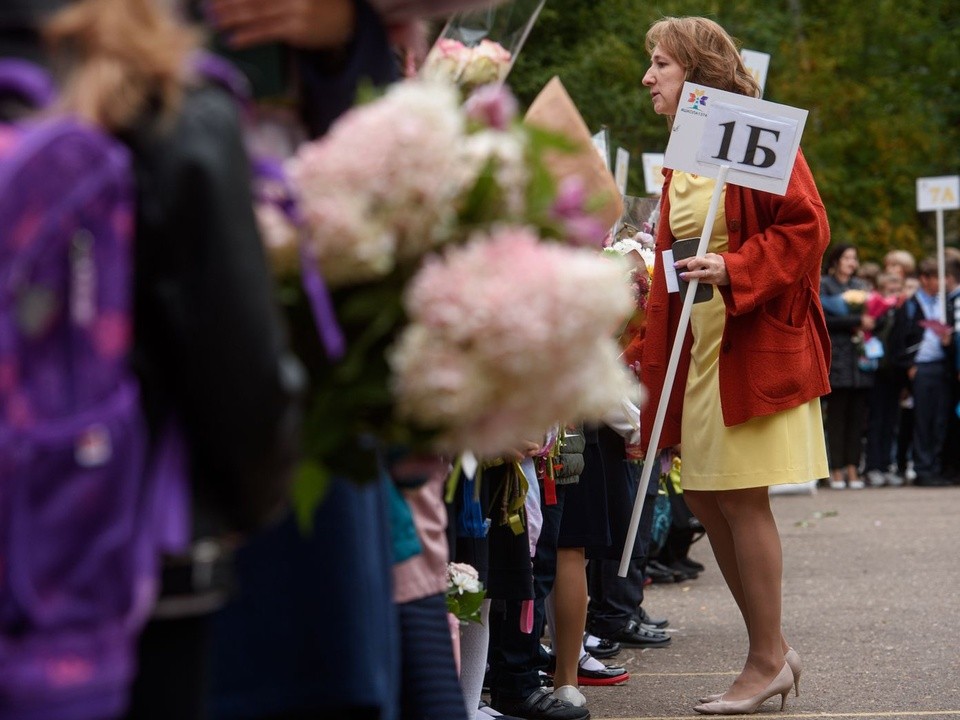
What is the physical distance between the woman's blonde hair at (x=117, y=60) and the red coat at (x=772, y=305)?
4071mm

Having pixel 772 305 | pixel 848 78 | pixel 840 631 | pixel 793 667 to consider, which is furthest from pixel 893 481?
pixel 848 78

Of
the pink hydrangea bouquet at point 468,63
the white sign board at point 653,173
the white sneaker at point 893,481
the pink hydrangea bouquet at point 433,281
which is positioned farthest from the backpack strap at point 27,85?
the white sneaker at point 893,481

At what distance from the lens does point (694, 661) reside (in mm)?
7074

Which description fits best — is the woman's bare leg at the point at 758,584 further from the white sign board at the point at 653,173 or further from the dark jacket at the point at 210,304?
the white sign board at the point at 653,173

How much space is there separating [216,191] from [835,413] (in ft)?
51.0

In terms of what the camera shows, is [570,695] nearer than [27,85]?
No

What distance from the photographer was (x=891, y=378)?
17.5 m

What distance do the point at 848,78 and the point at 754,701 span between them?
2402 centimetres

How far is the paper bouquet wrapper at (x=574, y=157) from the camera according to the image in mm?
2412

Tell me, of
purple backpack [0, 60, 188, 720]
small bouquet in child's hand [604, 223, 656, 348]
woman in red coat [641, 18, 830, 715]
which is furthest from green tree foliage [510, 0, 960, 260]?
purple backpack [0, 60, 188, 720]

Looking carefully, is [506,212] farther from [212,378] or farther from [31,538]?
[31,538]

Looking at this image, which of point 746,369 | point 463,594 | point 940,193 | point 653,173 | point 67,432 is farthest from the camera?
point 940,193

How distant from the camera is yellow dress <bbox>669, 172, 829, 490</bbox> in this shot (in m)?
5.81

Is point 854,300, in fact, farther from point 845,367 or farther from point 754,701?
point 754,701
